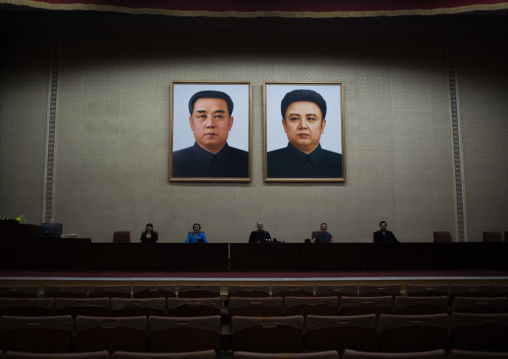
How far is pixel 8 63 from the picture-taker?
36.6 feet

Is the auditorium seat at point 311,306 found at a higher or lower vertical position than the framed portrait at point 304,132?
lower

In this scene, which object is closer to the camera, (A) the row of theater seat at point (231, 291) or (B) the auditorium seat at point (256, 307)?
(B) the auditorium seat at point (256, 307)

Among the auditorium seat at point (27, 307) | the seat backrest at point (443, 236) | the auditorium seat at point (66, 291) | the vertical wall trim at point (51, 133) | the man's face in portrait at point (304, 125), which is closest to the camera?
the auditorium seat at point (27, 307)

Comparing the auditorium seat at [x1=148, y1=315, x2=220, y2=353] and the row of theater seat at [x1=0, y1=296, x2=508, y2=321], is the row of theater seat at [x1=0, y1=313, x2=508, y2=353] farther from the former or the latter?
the row of theater seat at [x1=0, y1=296, x2=508, y2=321]

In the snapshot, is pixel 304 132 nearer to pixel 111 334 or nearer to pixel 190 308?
pixel 190 308

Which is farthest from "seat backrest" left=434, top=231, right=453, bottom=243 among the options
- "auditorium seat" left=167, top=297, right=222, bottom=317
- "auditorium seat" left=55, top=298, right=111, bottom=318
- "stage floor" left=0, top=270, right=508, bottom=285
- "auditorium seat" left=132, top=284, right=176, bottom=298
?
"auditorium seat" left=55, top=298, right=111, bottom=318

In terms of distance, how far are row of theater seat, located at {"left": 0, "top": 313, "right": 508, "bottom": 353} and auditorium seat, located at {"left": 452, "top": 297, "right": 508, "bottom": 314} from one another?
0.72 m

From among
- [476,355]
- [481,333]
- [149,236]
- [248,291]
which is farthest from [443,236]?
[476,355]

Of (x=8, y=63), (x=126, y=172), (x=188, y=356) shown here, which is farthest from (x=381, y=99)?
(x=188, y=356)

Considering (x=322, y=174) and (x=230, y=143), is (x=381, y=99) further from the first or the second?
(x=230, y=143)

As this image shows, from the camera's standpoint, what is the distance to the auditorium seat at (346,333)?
3.32m

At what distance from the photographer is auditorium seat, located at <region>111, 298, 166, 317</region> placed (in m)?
4.02

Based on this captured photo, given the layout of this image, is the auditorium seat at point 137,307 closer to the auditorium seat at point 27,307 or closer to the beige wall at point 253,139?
the auditorium seat at point 27,307

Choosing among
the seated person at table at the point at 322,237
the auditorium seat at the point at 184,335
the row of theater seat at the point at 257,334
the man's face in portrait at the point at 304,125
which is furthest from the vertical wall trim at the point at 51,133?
the auditorium seat at the point at 184,335
